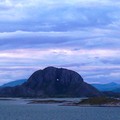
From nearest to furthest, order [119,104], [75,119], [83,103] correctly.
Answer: [75,119], [119,104], [83,103]

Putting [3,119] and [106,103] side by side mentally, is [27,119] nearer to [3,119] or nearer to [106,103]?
[3,119]

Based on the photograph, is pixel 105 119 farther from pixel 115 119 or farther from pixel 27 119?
pixel 27 119

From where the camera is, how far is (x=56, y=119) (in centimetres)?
8800

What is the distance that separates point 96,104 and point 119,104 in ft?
38.4

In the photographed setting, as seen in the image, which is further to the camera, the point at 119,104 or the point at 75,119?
the point at 119,104

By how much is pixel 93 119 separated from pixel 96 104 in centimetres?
7717

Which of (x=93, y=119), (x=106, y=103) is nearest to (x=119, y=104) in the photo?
(x=106, y=103)

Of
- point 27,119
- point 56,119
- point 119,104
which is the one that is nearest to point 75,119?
point 56,119

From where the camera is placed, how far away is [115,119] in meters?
88.5

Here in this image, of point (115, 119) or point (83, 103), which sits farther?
point (83, 103)

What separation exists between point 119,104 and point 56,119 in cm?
7224

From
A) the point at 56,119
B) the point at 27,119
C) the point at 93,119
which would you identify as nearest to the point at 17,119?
the point at 27,119

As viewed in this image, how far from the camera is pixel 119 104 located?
157000mm

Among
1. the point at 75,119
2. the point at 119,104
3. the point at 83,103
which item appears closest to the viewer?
the point at 75,119
